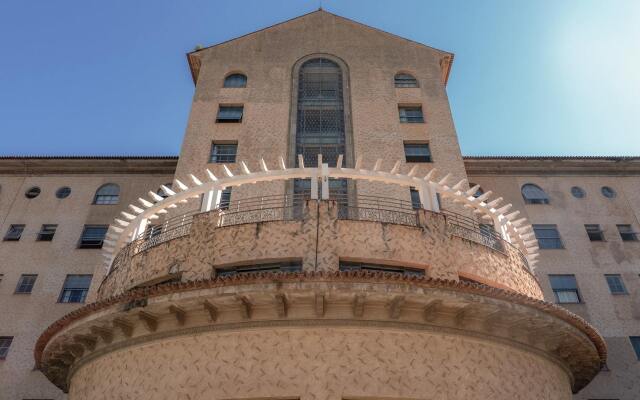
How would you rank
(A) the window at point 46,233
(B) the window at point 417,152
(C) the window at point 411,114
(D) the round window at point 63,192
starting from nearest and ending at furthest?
(B) the window at point 417,152 < (A) the window at point 46,233 < (C) the window at point 411,114 < (D) the round window at point 63,192

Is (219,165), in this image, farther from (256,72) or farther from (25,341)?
(25,341)

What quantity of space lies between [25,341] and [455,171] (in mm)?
19007

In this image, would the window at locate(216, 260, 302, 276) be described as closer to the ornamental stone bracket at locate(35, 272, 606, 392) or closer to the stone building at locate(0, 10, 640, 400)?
the stone building at locate(0, 10, 640, 400)

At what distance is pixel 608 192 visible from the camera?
2594 centimetres

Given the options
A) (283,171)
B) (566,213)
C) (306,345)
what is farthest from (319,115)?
(306,345)

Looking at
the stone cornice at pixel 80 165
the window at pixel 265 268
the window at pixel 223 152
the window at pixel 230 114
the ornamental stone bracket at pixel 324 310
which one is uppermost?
the window at pixel 230 114

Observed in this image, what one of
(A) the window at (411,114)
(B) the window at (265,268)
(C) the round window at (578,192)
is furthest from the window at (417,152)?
(B) the window at (265,268)

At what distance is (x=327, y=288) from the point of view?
1028cm

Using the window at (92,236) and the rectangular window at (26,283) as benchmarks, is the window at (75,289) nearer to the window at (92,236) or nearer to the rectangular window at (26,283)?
the rectangular window at (26,283)

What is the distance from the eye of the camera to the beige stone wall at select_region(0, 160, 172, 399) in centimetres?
1917

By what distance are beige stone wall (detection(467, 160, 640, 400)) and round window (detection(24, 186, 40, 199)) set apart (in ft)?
74.3

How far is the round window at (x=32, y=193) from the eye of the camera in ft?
82.8

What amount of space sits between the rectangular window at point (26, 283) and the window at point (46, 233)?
79.5 inches

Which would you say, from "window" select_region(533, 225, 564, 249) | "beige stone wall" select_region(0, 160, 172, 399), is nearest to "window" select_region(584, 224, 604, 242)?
"window" select_region(533, 225, 564, 249)
